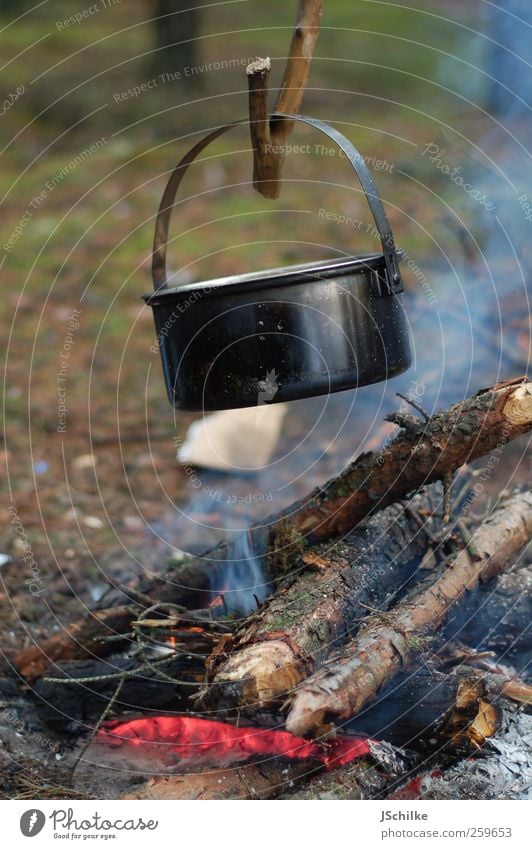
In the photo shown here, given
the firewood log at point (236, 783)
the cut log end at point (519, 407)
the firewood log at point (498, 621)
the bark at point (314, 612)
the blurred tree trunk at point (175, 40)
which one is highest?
the blurred tree trunk at point (175, 40)

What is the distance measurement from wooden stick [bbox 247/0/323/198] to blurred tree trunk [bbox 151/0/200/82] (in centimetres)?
690

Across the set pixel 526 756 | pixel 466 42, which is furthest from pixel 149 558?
pixel 466 42

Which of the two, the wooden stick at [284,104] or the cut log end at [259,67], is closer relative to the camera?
the cut log end at [259,67]

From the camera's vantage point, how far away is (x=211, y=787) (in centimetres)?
199

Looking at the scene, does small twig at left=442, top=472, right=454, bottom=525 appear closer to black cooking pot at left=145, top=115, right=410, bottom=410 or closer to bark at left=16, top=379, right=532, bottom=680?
bark at left=16, top=379, right=532, bottom=680

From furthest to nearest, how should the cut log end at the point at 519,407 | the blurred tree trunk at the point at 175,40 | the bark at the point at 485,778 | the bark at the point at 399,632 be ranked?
the blurred tree trunk at the point at 175,40 → the cut log end at the point at 519,407 → the bark at the point at 485,778 → the bark at the point at 399,632

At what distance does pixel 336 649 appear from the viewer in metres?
2.04

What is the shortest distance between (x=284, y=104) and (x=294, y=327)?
2.79 feet

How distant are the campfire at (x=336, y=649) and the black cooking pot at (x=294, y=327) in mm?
279

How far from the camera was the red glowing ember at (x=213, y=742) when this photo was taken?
1982 millimetres

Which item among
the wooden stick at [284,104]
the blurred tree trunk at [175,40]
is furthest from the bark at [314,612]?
the blurred tree trunk at [175,40]

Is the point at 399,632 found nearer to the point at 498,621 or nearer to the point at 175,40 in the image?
the point at 498,621

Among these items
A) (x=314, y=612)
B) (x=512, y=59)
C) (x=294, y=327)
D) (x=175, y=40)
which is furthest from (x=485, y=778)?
(x=175, y=40)

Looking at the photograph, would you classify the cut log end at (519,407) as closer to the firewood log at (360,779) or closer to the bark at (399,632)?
the bark at (399,632)
